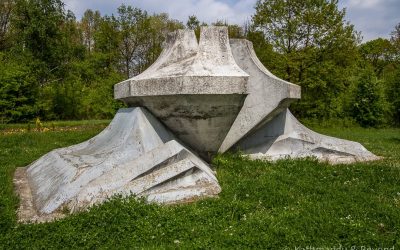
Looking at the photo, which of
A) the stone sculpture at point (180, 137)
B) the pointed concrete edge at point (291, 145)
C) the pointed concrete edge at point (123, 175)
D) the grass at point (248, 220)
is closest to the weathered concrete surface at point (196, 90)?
the stone sculpture at point (180, 137)

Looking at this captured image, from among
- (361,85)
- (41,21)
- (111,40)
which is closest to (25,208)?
(361,85)

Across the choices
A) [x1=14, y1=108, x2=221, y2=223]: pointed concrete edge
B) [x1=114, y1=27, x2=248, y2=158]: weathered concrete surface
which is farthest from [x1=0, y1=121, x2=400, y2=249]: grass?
[x1=114, y1=27, x2=248, y2=158]: weathered concrete surface

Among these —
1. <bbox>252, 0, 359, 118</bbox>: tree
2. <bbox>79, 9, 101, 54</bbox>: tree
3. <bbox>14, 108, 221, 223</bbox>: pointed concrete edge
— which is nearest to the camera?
<bbox>14, 108, 221, 223</bbox>: pointed concrete edge

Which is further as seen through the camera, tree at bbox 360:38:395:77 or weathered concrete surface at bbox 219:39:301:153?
tree at bbox 360:38:395:77

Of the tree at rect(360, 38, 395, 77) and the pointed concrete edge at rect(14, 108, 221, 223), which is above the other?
the tree at rect(360, 38, 395, 77)

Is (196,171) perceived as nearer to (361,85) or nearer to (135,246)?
(135,246)

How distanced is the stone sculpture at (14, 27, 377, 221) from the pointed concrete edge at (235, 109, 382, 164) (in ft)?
0.07

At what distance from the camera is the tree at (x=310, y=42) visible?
21938 millimetres

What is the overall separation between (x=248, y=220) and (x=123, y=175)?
2.03 m

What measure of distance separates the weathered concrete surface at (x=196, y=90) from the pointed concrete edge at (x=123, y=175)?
13.3 inches

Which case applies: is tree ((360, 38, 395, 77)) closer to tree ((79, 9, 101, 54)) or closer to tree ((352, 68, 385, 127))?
tree ((352, 68, 385, 127))

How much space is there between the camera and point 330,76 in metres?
22.3

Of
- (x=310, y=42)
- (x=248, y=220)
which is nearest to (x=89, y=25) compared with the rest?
(x=310, y=42)

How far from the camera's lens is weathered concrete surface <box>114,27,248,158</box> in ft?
21.9
